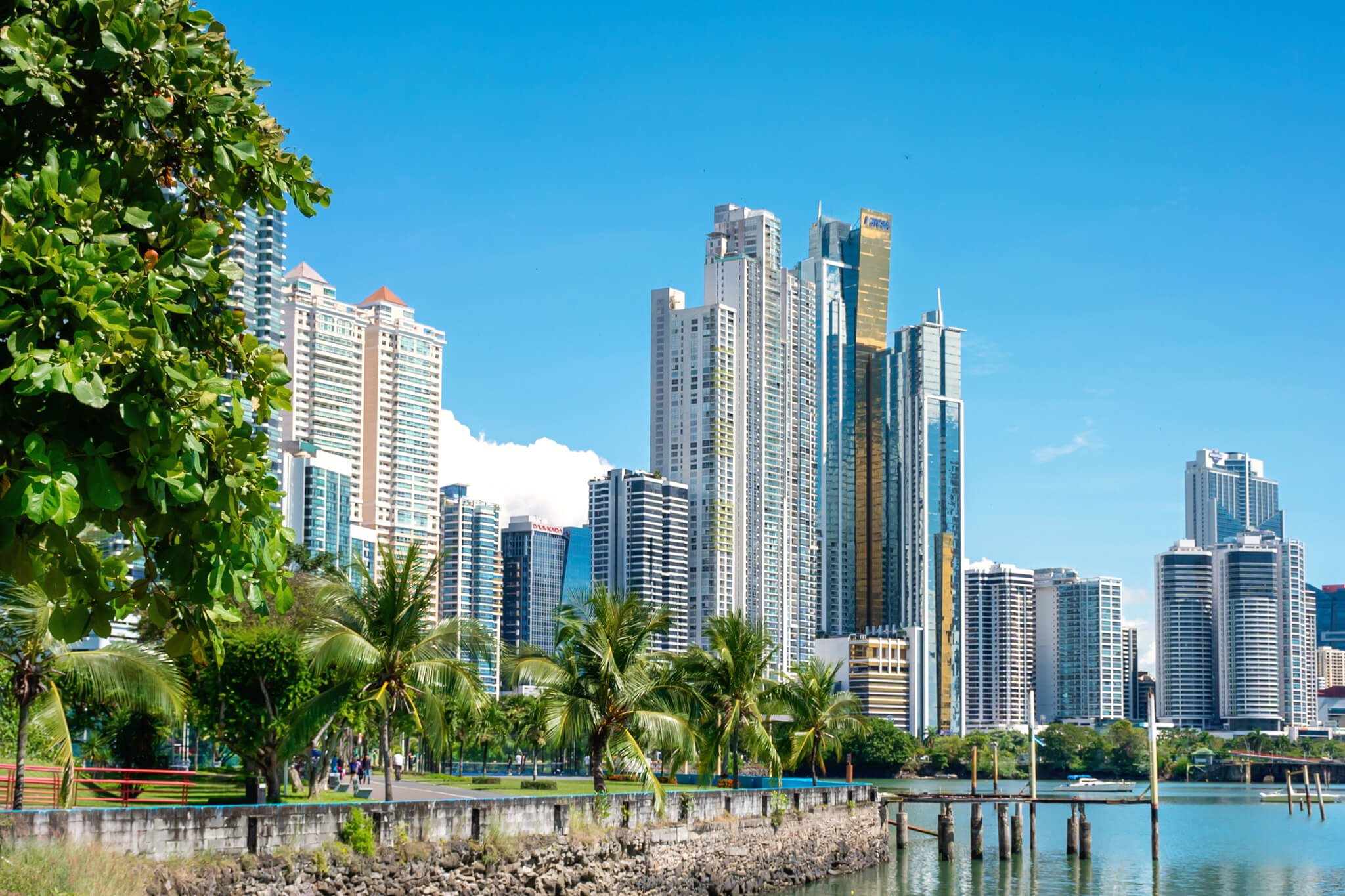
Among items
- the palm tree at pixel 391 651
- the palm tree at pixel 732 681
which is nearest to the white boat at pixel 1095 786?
the palm tree at pixel 732 681

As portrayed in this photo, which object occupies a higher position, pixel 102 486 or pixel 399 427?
pixel 399 427

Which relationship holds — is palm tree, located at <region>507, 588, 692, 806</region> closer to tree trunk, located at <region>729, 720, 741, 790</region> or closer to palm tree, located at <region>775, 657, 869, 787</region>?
tree trunk, located at <region>729, 720, 741, 790</region>

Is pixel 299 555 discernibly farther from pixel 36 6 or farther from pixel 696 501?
pixel 696 501

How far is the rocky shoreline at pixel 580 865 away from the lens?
1838 cm

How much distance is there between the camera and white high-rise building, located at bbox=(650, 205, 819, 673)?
190 m

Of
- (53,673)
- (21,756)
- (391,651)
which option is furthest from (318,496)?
(21,756)

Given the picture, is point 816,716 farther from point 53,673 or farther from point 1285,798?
point 1285,798

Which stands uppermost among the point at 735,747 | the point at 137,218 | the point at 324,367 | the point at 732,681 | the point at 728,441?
the point at 324,367

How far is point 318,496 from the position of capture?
14412cm

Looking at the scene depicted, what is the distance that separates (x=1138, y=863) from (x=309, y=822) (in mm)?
44867

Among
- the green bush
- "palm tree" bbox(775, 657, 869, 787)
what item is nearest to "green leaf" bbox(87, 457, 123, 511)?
the green bush

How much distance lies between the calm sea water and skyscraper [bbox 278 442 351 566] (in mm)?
75328

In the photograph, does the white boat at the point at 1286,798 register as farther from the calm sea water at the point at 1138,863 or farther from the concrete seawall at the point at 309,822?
the concrete seawall at the point at 309,822

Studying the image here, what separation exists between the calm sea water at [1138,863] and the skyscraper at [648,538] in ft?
298
